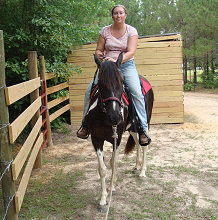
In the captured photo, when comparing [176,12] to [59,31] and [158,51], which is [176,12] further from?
[59,31]

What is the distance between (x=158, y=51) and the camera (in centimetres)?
816

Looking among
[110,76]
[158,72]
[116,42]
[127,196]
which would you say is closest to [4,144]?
[110,76]

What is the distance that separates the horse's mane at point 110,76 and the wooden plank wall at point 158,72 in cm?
527

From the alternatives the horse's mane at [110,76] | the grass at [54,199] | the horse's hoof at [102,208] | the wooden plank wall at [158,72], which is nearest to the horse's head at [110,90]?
the horse's mane at [110,76]

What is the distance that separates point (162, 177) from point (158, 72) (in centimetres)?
459

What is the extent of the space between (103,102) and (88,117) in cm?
67

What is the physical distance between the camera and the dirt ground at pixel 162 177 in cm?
333

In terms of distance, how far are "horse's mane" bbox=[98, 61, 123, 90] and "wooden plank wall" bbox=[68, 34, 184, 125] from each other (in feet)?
17.3

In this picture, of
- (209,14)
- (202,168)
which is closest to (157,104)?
(202,168)

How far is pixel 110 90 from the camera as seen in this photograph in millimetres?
2900

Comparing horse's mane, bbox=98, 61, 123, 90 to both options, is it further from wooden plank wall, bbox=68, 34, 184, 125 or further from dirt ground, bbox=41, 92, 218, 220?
wooden plank wall, bbox=68, 34, 184, 125

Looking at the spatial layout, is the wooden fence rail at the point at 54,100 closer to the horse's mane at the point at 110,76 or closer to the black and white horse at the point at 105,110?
the black and white horse at the point at 105,110

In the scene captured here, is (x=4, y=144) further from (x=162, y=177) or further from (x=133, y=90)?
(x=162, y=177)

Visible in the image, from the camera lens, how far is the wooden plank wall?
816 cm
